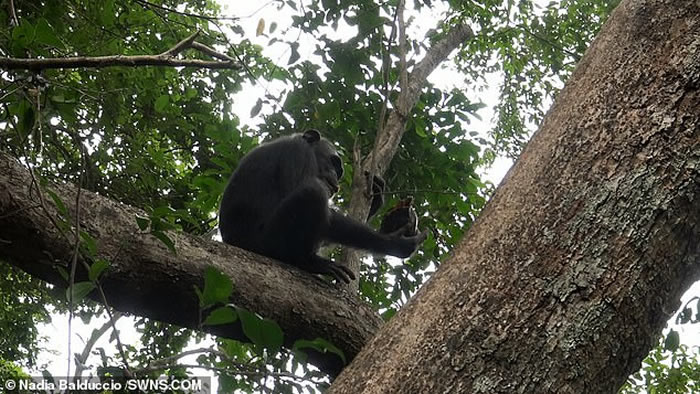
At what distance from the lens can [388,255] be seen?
4.79 meters

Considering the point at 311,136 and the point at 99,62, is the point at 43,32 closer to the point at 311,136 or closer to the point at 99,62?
the point at 99,62

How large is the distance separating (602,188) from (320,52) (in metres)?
3.66

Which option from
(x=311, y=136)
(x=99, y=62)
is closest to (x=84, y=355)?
(x=99, y=62)

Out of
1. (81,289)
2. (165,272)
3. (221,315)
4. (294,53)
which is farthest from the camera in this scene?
(294,53)

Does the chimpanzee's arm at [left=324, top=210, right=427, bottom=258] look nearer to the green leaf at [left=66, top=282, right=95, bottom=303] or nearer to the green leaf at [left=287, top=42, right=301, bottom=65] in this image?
the green leaf at [left=287, top=42, right=301, bottom=65]

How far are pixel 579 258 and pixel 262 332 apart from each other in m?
0.91

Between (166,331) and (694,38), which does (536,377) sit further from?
(166,331)

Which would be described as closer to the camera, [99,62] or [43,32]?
[99,62]

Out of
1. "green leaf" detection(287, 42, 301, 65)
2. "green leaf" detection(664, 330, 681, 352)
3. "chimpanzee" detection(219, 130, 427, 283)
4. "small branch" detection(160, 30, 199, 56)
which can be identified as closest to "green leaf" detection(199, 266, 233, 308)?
"small branch" detection(160, 30, 199, 56)

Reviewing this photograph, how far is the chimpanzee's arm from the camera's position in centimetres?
459

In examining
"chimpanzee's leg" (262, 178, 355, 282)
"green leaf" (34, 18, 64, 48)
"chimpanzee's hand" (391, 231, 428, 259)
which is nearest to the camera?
A: "green leaf" (34, 18, 64, 48)

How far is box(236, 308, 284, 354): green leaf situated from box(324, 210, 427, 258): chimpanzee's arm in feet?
8.15

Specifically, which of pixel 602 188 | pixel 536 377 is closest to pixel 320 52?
pixel 602 188

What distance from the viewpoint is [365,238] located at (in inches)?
182
